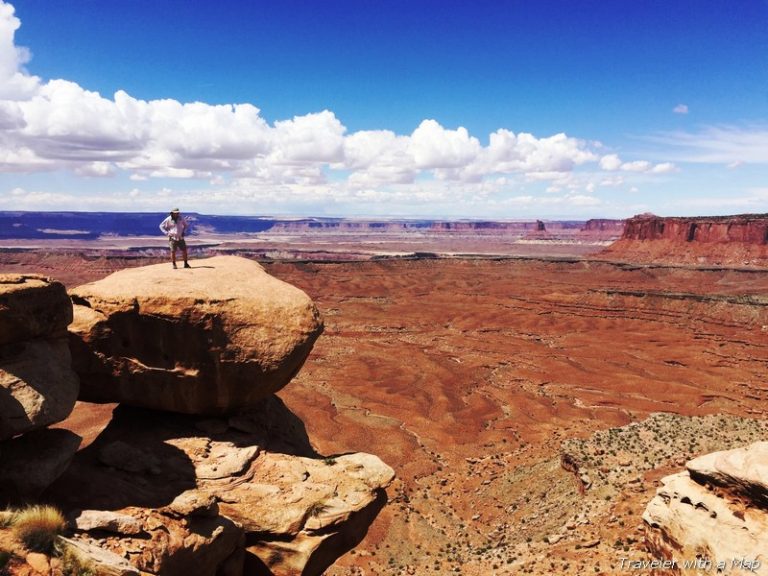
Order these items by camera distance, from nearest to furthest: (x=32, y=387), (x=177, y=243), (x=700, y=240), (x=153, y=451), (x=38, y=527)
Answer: (x=38, y=527), (x=32, y=387), (x=153, y=451), (x=177, y=243), (x=700, y=240)

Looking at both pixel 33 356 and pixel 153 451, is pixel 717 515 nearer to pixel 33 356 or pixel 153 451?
pixel 153 451

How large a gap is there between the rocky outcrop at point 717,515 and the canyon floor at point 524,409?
326 centimetres

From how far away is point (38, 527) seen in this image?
25.7 feet

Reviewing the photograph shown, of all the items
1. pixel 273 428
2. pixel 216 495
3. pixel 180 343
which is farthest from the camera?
pixel 273 428

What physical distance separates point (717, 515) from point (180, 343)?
13996 millimetres

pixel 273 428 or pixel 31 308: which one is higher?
pixel 31 308

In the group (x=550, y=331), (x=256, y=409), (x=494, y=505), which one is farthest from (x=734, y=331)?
(x=256, y=409)

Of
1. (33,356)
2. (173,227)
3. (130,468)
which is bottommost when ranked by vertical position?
(130,468)

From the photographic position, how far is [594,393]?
45.9 meters

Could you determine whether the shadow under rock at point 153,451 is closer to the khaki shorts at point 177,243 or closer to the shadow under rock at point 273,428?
the shadow under rock at point 273,428

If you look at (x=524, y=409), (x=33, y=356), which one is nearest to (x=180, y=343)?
(x=33, y=356)

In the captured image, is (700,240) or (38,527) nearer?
(38,527)

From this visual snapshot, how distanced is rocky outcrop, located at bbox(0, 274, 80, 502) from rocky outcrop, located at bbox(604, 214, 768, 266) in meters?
172

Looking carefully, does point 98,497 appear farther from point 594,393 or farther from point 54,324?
point 594,393
